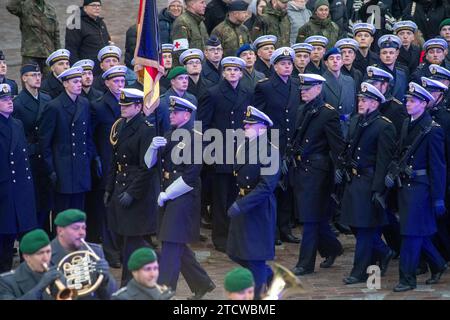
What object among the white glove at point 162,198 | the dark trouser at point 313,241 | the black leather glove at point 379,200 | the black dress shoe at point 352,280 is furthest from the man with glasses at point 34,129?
the black leather glove at point 379,200

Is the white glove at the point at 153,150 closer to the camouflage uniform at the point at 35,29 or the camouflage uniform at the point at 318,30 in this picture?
the camouflage uniform at the point at 35,29

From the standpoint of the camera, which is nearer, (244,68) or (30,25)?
(244,68)

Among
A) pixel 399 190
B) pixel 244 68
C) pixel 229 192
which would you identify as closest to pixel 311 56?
pixel 244 68

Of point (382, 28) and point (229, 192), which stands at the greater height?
point (382, 28)

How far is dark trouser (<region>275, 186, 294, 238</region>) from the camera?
17266mm

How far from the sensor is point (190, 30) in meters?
18.9

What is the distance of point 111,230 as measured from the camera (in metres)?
15.0

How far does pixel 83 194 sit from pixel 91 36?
11.5 ft

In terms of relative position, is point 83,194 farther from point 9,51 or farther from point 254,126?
point 9,51

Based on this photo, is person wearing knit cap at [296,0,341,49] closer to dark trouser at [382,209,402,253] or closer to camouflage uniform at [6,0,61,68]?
camouflage uniform at [6,0,61,68]

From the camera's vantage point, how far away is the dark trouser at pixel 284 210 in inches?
680

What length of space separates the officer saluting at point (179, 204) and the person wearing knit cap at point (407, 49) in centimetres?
525

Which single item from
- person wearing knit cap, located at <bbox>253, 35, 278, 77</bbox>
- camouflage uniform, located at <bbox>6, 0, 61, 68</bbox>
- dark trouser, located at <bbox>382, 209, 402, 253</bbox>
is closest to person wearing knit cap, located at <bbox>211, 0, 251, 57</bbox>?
person wearing knit cap, located at <bbox>253, 35, 278, 77</bbox>
